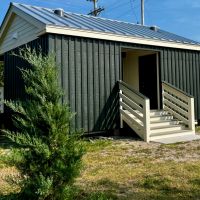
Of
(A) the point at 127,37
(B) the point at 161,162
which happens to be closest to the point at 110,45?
(A) the point at 127,37

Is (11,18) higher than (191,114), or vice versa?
(11,18)

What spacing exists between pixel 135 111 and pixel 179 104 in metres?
1.67

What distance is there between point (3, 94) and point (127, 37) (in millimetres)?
5224

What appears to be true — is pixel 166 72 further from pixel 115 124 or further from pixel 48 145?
pixel 48 145

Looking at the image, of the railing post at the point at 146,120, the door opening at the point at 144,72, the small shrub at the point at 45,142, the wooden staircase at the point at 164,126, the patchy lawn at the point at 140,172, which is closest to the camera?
the small shrub at the point at 45,142

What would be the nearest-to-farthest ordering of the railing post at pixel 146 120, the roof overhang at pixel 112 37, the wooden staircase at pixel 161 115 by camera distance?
the roof overhang at pixel 112 37, the railing post at pixel 146 120, the wooden staircase at pixel 161 115

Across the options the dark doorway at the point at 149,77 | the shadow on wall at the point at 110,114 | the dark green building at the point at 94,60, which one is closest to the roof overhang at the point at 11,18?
the dark green building at the point at 94,60

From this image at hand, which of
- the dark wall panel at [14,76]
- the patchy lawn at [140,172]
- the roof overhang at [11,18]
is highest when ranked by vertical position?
the roof overhang at [11,18]

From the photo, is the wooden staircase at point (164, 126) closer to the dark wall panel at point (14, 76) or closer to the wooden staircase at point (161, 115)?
the wooden staircase at point (161, 115)

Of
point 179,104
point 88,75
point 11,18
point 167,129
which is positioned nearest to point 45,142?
point 88,75

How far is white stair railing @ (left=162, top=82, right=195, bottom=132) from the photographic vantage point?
35.3 feet

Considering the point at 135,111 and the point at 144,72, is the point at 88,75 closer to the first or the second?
the point at 135,111

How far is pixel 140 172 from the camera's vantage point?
5.84 metres

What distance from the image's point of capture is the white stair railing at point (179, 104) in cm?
1075
